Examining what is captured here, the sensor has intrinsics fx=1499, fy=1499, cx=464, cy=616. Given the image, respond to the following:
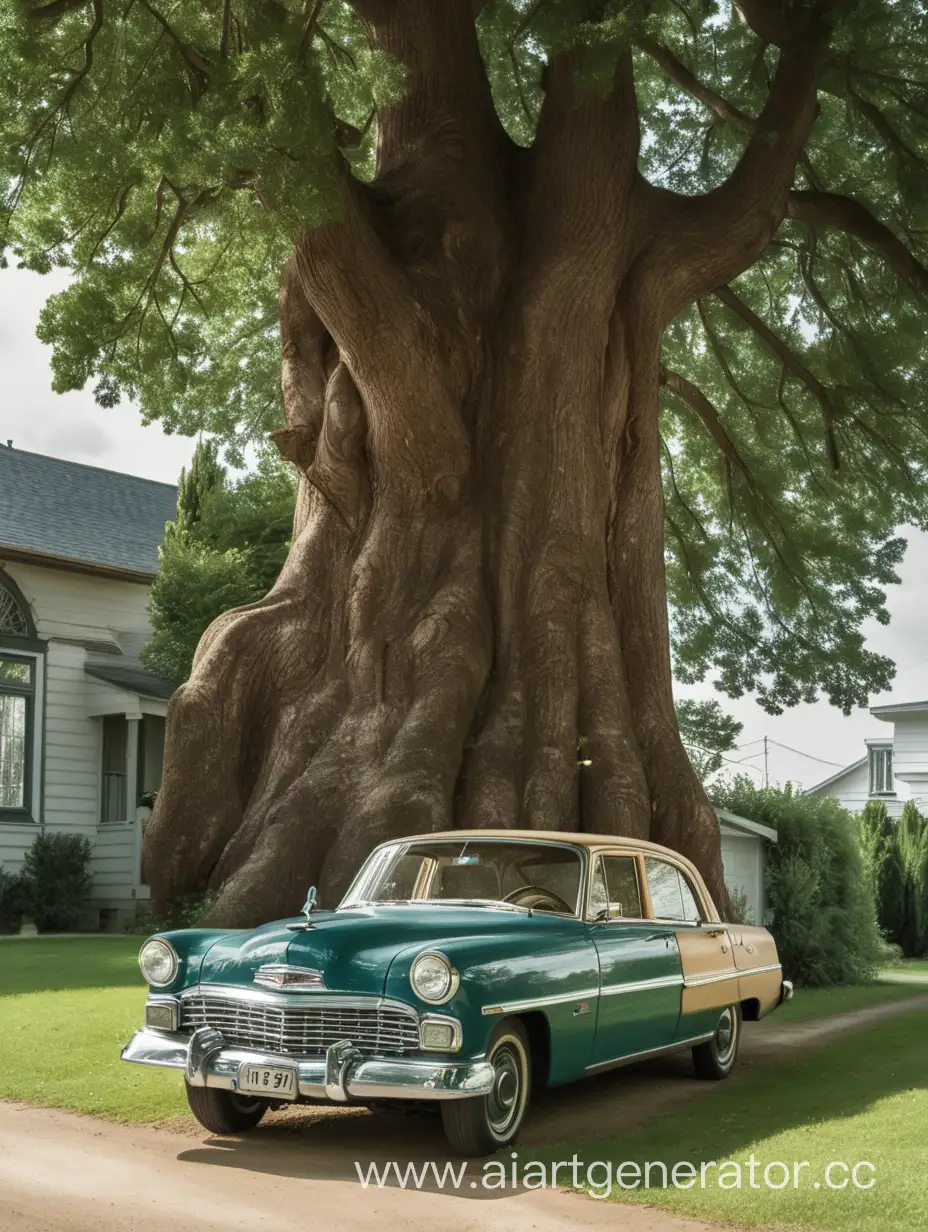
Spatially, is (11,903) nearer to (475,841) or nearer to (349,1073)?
(475,841)

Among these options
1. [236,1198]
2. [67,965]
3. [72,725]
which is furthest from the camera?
[72,725]

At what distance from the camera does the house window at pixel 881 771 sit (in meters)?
41.2

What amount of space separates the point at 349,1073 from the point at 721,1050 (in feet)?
12.1

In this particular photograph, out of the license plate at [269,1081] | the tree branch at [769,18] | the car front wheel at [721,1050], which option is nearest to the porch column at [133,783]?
the tree branch at [769,18]

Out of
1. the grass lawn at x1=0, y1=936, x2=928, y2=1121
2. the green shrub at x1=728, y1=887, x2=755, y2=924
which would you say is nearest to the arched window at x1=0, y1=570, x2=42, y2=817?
the grass lawn at x1=0, y1=936, x2=928, y2=1121

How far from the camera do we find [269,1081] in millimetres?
6926

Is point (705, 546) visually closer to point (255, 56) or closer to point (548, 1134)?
point (255, 56)

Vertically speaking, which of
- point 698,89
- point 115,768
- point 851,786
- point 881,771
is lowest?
point 115,768

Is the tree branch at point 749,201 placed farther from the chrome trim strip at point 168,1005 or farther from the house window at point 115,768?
the house window at point 115,768

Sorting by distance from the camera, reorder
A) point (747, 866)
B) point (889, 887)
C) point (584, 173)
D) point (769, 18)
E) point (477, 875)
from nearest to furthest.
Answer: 1. point (477, 875)
2. point (584, 173)
3. point (769, 18)
4. point (747, 866)
5. point (889, 887)

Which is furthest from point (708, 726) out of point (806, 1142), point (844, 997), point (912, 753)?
point (806, 1142)

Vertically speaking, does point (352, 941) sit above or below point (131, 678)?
below

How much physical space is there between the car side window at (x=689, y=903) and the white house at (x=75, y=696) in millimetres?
16041

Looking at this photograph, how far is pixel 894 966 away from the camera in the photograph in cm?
2334
